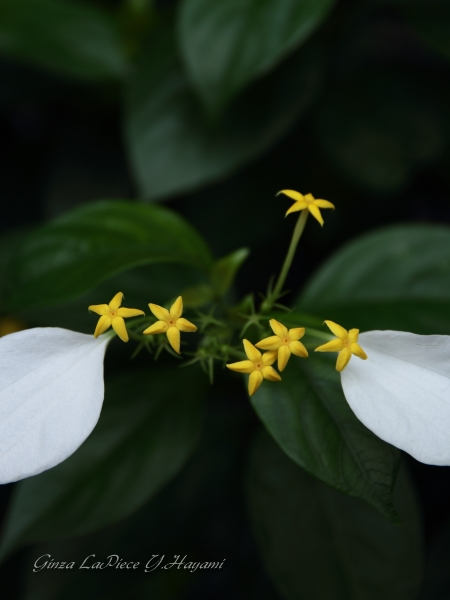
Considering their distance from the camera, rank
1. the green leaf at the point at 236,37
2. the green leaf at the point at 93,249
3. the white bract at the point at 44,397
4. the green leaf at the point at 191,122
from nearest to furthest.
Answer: the white bract at the point at 44,397, the green leaf at the point at 93,249, the green leaf at the point at 236,37, the green leaf at the point at 191,122

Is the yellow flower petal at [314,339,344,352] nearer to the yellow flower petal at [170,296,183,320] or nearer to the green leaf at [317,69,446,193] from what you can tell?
the yellow flower petal at [170,296,183,320]

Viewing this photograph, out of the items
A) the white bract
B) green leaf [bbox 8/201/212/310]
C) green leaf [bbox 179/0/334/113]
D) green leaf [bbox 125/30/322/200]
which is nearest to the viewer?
the white bract

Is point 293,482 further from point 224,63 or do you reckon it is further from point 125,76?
point 125,76

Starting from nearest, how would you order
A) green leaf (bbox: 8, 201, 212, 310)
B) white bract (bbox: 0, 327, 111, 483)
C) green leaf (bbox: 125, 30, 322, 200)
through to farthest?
white bract (bbox: 0, 327, 111, 483) → green leaf (bbox: 8, 201, 212, 310) → green leaf (bbox: 125, 30, 322, 200)

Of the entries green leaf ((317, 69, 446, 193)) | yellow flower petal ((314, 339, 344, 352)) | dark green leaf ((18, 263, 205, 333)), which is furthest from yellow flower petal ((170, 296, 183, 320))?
green leaf ((317, 69, 446, 193))

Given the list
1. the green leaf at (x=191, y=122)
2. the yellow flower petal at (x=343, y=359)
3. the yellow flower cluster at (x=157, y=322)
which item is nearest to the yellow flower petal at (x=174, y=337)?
the yellow flower cluster at (x=157, y=322)

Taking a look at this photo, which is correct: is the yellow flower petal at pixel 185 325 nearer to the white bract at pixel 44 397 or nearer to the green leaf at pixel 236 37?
the white bract at pixel 44 397
